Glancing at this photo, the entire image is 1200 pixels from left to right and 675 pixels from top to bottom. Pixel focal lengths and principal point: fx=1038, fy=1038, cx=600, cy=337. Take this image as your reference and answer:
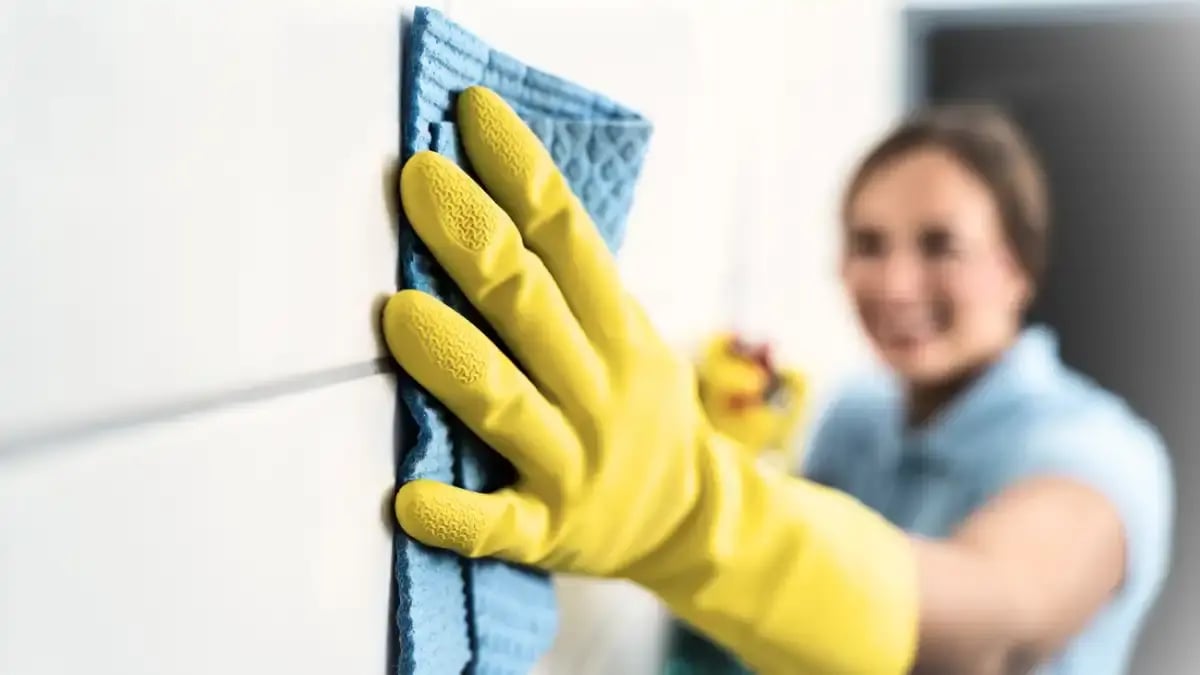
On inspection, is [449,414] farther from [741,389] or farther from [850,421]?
[850,421]

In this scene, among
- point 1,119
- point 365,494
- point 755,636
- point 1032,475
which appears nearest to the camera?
point 1,119

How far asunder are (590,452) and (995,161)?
739mm

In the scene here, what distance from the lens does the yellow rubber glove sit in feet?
0.99

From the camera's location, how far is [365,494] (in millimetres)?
296

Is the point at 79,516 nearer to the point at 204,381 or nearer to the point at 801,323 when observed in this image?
the point at 204,381

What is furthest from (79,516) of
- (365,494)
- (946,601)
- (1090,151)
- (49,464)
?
(1090,151)

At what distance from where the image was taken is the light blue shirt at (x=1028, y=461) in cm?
77

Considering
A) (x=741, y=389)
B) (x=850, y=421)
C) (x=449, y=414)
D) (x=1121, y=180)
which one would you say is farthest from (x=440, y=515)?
(x=1121, y=180)

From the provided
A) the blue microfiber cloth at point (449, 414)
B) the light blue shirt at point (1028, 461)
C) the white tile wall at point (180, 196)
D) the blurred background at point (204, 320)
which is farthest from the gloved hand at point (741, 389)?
the white tile wall at point (180, 196)

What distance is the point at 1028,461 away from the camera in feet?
2.54

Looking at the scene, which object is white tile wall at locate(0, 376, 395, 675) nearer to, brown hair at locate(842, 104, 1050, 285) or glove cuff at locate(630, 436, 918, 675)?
glove cuff at locate(630, 436, 918, 675)

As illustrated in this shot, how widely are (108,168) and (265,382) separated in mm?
70

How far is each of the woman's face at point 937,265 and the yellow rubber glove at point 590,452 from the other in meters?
0.57

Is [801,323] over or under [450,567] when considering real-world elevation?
under
